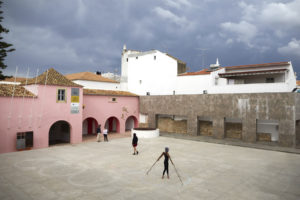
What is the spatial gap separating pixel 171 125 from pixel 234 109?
9.84m

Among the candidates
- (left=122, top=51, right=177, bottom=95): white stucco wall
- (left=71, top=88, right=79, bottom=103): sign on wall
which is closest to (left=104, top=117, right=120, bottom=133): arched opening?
(left=122, top=51, right=177, bottom=95): white stucco wall

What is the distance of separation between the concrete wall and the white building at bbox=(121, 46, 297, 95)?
143 centimetres

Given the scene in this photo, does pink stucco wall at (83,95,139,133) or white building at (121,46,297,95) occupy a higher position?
white building at (121,46,297,95)

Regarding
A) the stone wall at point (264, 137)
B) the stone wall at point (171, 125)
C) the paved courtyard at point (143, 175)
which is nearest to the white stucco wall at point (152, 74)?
the stone wall at point (171, 125)

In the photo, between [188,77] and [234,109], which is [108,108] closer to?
[188,77]

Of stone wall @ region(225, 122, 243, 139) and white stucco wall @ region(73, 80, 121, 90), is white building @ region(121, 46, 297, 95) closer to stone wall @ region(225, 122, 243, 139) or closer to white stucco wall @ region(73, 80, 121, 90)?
white stucco wall @ region(73, 80, 121, 90)

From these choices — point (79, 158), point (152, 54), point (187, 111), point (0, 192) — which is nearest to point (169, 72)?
point (152, 54)

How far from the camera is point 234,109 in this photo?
936 inches

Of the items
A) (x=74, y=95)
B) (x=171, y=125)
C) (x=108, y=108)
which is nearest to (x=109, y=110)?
(x=108, y=108)

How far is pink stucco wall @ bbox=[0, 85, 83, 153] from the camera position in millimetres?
17656

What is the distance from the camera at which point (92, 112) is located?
26.6 meters

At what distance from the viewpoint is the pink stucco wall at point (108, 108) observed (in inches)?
1036

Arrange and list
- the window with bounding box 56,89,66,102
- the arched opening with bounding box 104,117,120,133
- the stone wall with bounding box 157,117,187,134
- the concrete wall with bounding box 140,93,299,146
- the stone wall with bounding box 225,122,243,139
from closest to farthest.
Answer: the concrete wall with bounding box 140,93,299,146
the window with bounding box 56,89,66,102
the stone wall with bounding box 225,122,243,139
the stone wall with bounding box 157,117,187,134
the arched opening with bounding box 104,117,120,133

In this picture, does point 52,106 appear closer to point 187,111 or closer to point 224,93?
point 187,111
